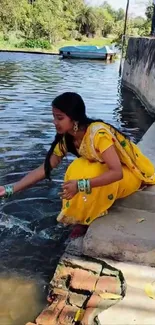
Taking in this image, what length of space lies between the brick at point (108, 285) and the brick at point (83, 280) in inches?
1.2

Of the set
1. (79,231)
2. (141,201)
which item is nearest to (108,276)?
(79,231)

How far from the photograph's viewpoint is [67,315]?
2.53m

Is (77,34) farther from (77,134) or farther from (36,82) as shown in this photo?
(77,134)

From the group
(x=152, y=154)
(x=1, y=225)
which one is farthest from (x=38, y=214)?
(x=152, y=154)

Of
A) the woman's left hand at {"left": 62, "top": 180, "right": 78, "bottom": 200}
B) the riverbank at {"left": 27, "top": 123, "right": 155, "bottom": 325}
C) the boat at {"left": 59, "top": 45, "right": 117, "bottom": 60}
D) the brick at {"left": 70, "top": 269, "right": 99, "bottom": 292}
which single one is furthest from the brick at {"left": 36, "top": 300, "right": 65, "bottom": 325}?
the boat at {"left": 59, "top": 45, "right": 117, "bottom": 60}

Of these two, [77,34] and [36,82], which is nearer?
[36,82]

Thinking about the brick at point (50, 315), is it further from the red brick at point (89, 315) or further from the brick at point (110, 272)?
the brick at point (110, 272)

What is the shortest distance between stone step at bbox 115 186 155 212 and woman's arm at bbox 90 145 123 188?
530 mm

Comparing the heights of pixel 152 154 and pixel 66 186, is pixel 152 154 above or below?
below

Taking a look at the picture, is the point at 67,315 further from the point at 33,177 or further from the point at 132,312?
the point at 33,177

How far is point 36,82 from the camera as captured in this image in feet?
52.4

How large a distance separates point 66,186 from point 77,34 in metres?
56.9

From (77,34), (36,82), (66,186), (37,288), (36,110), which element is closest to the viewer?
(66,186)

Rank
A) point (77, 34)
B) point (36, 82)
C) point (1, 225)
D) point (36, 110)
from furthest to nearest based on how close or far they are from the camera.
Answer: point (77, 34)
point (36, 82)
point (36, 110)
point (1, 225)
